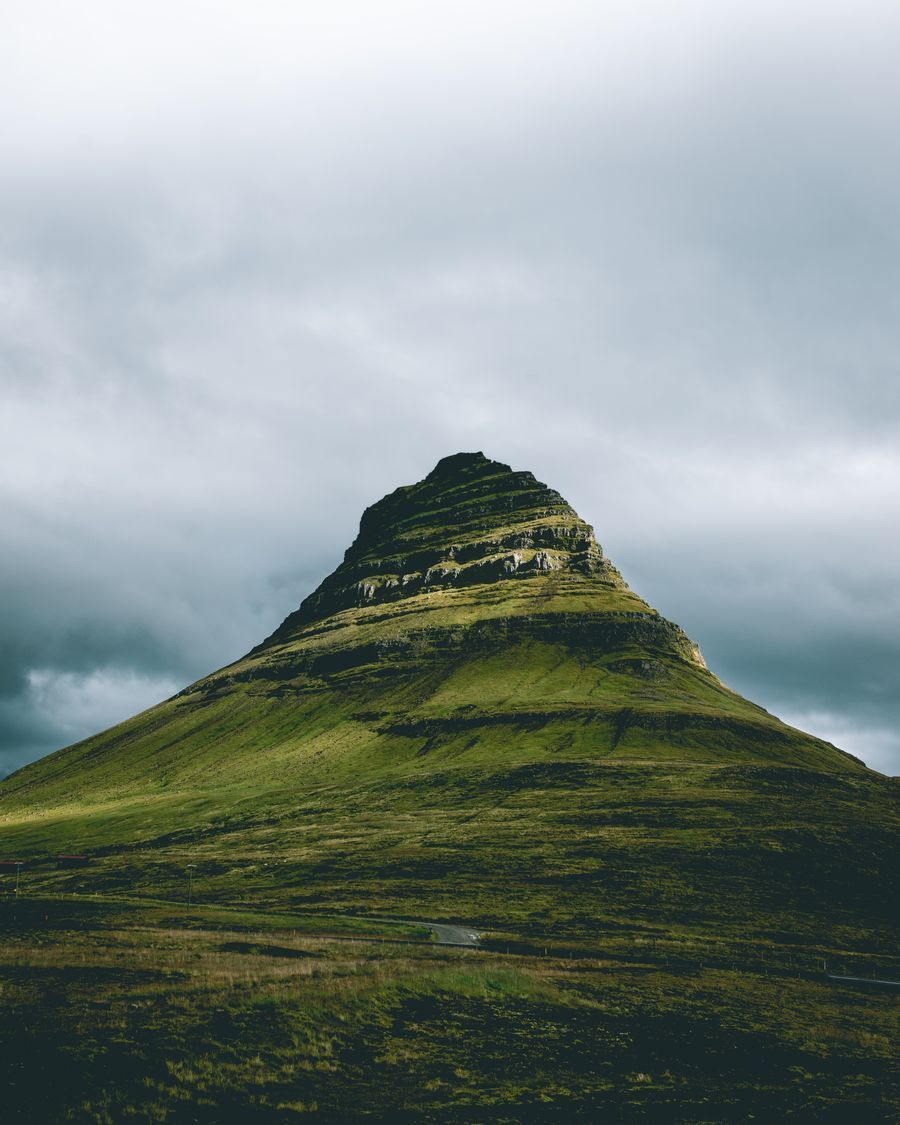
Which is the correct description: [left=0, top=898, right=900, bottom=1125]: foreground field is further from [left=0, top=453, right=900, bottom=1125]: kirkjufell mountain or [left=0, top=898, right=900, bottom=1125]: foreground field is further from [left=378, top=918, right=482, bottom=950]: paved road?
[left=378, top=918, right=482, bottom=950]: paved road

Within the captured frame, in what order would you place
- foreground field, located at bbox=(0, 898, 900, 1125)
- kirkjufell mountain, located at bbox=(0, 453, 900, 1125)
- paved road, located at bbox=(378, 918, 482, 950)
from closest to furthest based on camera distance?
1. foreground field, located at bbox=(0, 898, 900, 1125)
2. kirkjufell mountain, located at bbox=(0, 453, 900, 1125)
3. paved road, located at bbox=(378, 918, 482, 950)

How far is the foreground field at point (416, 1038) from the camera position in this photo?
26281 millimetres

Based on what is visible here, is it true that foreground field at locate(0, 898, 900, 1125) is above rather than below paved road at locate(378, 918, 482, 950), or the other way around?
above

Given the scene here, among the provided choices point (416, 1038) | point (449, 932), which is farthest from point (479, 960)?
point (416, 1038)

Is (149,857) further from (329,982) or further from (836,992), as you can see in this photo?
(836,992)

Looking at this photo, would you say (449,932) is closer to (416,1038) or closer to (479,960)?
(479,960)

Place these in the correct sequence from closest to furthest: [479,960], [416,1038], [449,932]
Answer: [416,1038], [479,960], [449,932]

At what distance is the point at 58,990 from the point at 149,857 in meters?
111

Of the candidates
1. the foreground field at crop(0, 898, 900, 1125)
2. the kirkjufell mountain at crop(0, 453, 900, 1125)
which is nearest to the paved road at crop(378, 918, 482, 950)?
the kirkjufell mountain at crop(0, 453, 900, 1125)

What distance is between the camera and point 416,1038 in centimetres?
3488

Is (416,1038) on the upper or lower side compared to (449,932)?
upper

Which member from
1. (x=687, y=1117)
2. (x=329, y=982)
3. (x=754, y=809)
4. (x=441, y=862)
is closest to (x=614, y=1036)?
(x=687, y=1117)

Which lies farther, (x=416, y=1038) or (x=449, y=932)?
(x=449, y=932)

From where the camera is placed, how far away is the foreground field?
2628cm
